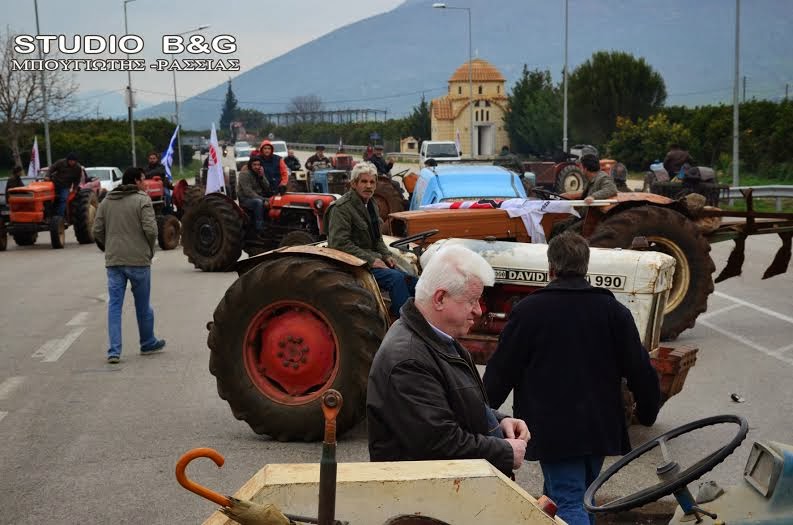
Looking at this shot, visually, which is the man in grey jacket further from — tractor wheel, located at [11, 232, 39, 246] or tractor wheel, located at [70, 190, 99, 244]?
tractor wheel, located at [11, 232, 39, 246]

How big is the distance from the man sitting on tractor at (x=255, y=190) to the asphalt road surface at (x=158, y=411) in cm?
405

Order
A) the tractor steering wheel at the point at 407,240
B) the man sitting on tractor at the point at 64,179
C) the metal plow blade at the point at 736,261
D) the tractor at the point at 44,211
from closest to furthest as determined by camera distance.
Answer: the tractor steering wheel at the point at 407,240 < the metal plow blade at the point at 736,261 < the tractor at the point at 44,211 < the man sitting on tractor at the point at 64,179

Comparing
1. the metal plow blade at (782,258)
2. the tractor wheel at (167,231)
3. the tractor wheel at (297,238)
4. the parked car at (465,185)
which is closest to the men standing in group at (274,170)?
the tractor wheel at (297,238)

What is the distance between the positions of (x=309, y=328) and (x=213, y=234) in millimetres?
11894

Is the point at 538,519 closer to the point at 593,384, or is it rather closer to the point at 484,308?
the point at 593,384

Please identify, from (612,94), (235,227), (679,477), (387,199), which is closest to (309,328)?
(679,477)

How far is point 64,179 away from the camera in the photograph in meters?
27.6

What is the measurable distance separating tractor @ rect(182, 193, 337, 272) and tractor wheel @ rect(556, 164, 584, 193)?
6911 mm

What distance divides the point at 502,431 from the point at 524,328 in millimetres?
1107

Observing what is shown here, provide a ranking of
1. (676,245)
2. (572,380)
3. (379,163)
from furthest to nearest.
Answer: (379,163) → (676,245) → (572,380)

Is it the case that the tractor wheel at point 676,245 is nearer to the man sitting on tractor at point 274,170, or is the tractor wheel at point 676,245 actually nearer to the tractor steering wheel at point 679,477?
the tractor steering wheel at point 679,477

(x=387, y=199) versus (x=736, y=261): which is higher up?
(x=736, y=261)

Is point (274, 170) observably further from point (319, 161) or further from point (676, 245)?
point (319, 161)

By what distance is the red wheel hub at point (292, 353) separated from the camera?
8836 mm
